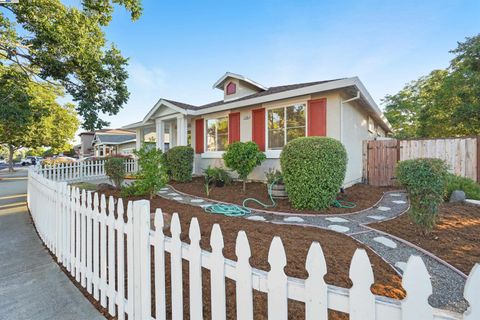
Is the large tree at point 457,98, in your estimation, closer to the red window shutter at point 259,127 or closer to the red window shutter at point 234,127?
the red window shutter at point 259,127

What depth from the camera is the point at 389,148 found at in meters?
8.88

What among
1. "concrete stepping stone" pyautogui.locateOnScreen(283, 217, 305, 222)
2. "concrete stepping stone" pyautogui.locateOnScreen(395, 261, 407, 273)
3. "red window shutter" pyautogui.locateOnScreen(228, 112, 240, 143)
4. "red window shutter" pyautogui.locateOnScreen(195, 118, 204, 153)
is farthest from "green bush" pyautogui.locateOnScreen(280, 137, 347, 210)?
"red window shutter" pyautogui.locateOnScreen(195, 118, 204, 153)

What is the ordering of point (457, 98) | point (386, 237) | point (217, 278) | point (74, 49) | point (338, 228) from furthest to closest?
point (457, 98)
point (74, 49)
point (338, 228)
point (386, 237)
point (217, 278)

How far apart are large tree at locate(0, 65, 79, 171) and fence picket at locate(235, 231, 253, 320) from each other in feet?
30.0

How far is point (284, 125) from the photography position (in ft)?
26.0

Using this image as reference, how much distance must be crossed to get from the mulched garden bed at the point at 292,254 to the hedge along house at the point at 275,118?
4314mm

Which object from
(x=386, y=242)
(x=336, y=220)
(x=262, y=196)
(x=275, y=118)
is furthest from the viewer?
(x=275, y=118)

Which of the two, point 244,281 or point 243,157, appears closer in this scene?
point 244,281

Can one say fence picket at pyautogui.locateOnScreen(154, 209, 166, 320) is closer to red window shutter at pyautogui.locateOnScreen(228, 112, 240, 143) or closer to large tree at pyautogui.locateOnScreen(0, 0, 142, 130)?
red window shutter at pyautogui.locateOnScreen(228, 112, 240, 143)

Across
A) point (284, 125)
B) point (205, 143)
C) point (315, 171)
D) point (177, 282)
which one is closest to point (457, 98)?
point (284, 125)

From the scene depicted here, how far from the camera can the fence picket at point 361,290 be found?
0.98m

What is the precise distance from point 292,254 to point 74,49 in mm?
8697

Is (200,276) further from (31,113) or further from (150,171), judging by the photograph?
(31,113)

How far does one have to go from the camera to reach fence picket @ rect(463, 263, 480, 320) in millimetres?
805
